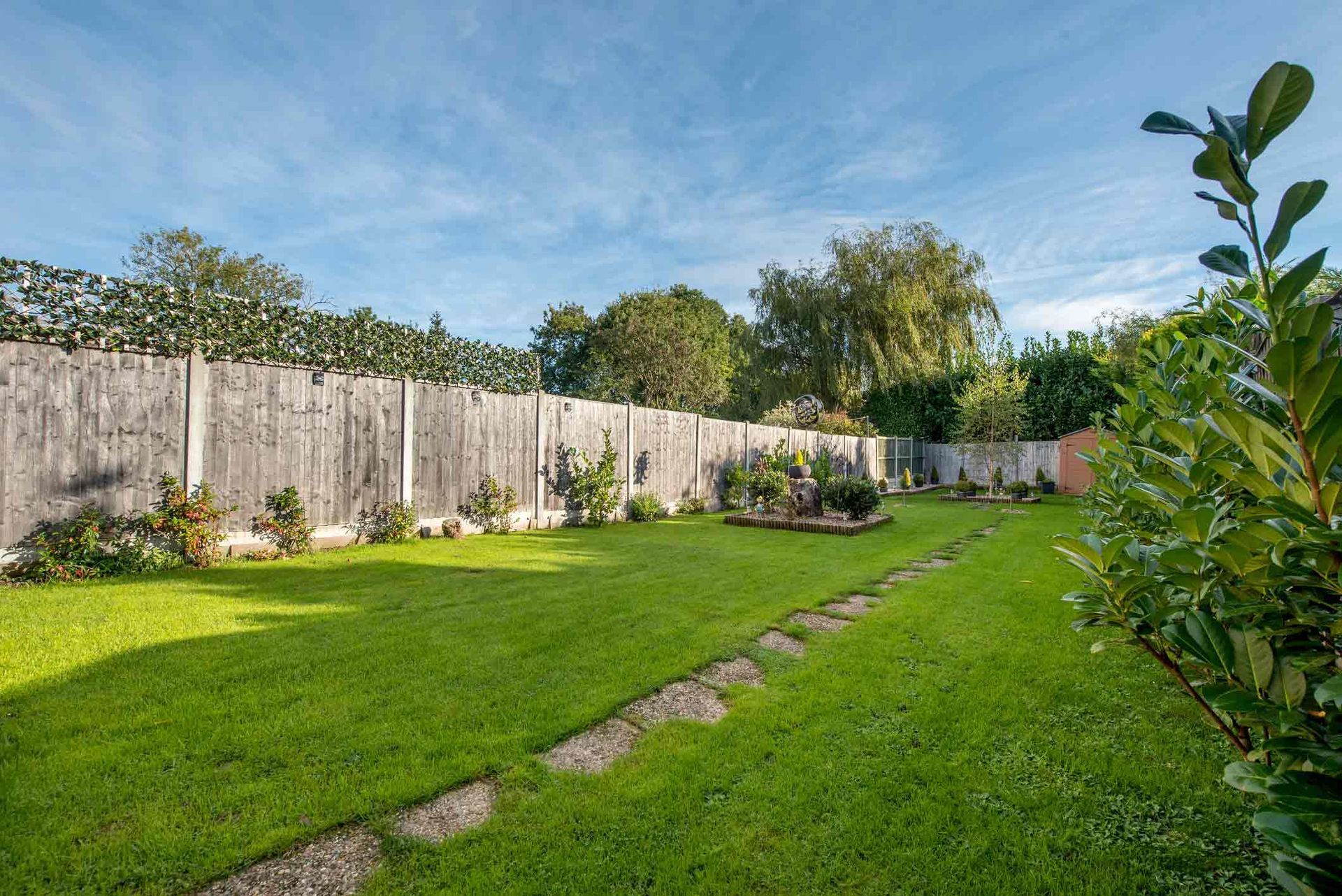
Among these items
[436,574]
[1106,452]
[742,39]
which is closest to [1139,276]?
[742,39]

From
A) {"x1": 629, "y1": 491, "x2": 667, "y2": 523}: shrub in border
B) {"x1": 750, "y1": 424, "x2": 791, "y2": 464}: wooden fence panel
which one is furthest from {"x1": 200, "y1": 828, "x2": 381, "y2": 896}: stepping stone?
{"x1": 750, "y1": 424, "x2": 791, "y2": 464}: wooden fence panel

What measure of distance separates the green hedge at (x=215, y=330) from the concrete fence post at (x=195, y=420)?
177 mm

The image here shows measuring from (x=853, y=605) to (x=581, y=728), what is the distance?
9.23ft

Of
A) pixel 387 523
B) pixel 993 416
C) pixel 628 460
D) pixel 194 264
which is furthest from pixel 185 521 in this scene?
pixel 993 416

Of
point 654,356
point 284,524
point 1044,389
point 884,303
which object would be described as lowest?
point 284,524

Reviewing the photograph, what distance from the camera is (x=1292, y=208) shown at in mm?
815

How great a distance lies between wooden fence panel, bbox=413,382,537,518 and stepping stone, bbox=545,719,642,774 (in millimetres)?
5582

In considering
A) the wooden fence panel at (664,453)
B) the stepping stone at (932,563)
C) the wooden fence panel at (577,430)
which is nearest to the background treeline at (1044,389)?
the wooden fence panel at (664,453)

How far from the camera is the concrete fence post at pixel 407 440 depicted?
6977 mm

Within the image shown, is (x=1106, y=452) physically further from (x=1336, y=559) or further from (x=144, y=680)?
(x=144, y=680)

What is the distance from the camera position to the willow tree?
1944cm

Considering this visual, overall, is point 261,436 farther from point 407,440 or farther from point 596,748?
point 596,748

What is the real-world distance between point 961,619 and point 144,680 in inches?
196

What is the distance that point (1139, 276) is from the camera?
800cm
